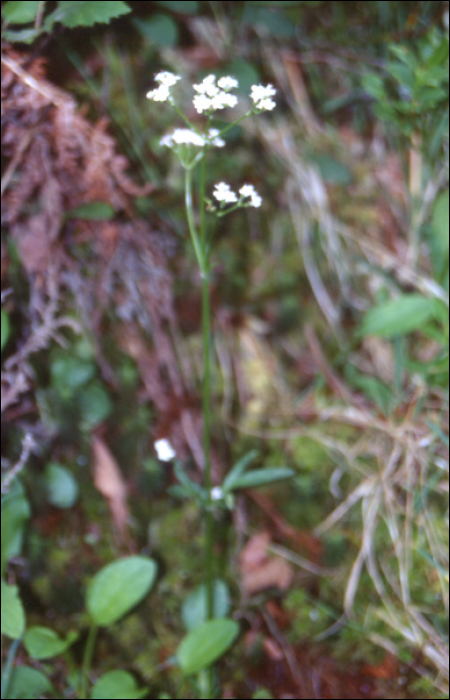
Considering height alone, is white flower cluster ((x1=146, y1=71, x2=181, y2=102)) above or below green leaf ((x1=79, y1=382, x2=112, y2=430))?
above

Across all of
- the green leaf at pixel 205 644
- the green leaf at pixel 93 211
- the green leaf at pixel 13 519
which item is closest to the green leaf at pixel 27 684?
the green leaf at pixel 13 519

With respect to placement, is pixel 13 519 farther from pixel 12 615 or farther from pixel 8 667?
pixel 8 667

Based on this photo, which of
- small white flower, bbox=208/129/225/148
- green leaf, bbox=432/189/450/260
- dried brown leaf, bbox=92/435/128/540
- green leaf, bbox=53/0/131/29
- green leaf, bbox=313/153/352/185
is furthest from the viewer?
green leaf, bbox=313/153/352/185

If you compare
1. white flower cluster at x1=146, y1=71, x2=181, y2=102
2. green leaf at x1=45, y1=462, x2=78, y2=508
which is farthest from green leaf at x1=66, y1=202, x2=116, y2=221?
green leaf at x1=45, y1=462, x2=78, y2=508

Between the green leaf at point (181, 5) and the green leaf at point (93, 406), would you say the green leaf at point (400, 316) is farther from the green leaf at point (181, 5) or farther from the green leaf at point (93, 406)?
the green leaf at point (181, 5)

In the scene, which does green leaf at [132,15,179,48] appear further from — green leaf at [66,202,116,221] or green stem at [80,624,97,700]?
green stem at [80,624,97,700]

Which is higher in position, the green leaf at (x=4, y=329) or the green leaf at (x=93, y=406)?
the green leaf at (x=4, y=329)

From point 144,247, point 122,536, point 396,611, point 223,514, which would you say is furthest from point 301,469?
point 144,247
